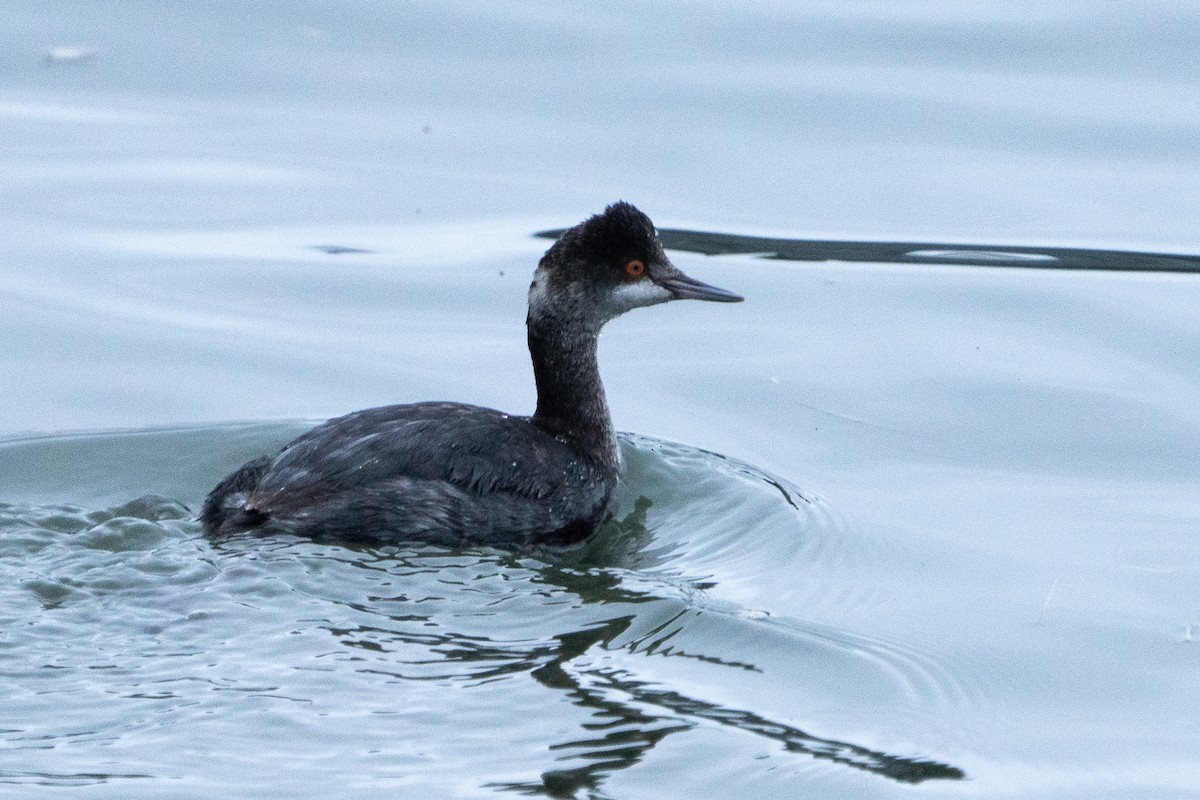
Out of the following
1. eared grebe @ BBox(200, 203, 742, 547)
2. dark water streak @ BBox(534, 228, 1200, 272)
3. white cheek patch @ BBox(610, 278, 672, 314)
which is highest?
dark water streak @ BBox(534, 228, 1200, 272)

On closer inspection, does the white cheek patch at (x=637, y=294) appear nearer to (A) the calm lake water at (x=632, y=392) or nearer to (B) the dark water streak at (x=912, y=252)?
(A) the calm lake water at (x=632, y=392)

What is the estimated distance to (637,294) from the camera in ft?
26.6

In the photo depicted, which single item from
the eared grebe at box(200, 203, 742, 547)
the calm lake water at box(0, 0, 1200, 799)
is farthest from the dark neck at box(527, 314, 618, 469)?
the calm lake water at box(0, 0, 1200, 799)

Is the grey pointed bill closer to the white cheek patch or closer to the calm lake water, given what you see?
the white cheek patch

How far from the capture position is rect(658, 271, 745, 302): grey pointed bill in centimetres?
816

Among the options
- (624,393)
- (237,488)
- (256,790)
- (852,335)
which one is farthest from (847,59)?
(256,790)

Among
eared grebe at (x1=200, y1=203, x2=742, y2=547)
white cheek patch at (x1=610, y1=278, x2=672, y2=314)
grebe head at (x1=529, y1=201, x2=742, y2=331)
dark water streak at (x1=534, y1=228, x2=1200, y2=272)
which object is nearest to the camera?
eared grebe at (x1=200, y1=203, x2=742, y2=547)

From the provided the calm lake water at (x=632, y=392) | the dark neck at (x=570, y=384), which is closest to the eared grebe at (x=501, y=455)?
the dark neck at (x=570, y=384)

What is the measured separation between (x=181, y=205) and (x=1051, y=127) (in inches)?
217

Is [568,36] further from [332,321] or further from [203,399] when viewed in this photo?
[203,399]

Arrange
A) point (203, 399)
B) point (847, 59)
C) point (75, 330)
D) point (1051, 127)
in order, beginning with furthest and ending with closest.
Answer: point (847, 59)
point (1051, 127)
point (75, 330)
point (203, 399)

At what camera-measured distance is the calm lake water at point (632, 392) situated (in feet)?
18.8

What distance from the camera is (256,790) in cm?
518

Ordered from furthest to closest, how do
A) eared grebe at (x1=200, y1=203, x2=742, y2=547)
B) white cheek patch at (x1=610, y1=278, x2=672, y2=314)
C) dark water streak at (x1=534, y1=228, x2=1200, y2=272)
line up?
dark water streak at (x1=534, y1=228, x2=1200, y2=272) < white cheek patch at (x1=610, y1=278, x2=672, y2=314) < eared grebe at (x1=200, y1=203, x2=742, y2=547)
